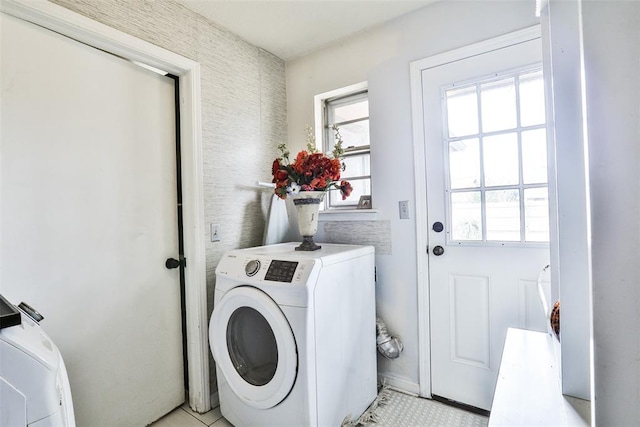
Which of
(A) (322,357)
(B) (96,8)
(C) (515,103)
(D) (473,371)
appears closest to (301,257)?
(A) (322,357)

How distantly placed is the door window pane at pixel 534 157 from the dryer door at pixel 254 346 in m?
1.44

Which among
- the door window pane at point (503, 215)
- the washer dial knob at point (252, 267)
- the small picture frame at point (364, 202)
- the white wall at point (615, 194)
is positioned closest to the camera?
the white wall at point (615, 194)

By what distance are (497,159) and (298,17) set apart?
4.89 ft

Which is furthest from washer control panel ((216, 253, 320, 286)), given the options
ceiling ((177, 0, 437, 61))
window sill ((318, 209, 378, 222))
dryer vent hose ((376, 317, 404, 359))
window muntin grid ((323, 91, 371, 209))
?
ceiling ((177, 0, 437, 61))

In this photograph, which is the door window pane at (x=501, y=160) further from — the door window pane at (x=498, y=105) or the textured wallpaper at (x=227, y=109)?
the textured wallpaper at (x=227, y=109)

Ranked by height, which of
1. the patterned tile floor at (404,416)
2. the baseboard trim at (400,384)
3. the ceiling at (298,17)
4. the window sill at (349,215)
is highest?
the ceiling at (298,17)

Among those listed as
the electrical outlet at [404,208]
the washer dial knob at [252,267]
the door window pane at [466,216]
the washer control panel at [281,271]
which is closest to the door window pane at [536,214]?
the door window pane at [466,216]

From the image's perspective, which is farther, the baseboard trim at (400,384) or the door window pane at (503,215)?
the baseboard trim at (400,384)

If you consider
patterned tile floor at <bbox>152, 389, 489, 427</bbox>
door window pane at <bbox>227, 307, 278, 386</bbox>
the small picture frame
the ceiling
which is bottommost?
patterned tile floor at <bbox>152, 389, 489, 427</bbox>

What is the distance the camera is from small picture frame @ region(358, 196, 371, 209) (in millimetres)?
2121

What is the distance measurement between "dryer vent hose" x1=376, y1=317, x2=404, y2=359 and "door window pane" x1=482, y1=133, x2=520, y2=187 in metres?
1.10

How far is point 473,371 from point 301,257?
1.23 metres

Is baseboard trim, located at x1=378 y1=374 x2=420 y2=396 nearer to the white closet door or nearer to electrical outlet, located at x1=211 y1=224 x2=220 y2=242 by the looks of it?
the white closet door

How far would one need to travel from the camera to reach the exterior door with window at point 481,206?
1.52 metres
